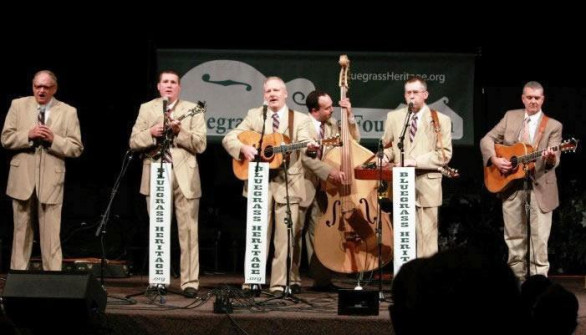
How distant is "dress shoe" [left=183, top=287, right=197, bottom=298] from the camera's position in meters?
7.70

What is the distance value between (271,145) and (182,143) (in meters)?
0.75

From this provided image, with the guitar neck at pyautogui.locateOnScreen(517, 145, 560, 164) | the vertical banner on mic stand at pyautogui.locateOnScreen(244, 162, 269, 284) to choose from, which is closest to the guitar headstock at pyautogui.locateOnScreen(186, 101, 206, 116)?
the vertical banner on mic stand at pyautogui.locateOnScreen(244, 162, 269, 284)

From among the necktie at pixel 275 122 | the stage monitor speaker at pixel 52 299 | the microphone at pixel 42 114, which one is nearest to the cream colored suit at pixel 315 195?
the necktie at pixel 275 122

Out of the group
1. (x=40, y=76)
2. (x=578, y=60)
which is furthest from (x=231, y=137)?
(x=578, y=60)

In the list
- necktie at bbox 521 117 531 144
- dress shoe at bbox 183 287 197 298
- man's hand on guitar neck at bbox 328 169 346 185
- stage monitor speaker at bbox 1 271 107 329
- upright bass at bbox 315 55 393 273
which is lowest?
dress shoe at bbox 183 287 197 298

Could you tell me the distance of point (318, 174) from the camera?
800 cm

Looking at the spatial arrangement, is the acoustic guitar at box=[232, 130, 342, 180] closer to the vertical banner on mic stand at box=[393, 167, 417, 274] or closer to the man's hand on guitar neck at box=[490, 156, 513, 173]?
the vertical banner on mic stand at box=[393, 167, 417, 274]

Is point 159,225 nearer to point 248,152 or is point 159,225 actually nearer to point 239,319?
point 248,152

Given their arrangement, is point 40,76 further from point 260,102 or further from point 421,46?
point 421,46

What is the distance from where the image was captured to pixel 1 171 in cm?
1073

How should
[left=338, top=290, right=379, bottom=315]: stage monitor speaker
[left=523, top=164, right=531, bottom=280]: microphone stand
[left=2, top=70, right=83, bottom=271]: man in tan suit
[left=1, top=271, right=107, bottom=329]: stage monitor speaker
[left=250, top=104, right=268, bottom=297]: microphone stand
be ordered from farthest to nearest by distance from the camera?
1. [left=523, top=164, right=531, bottom=280]: microphone stand
2. [left=2, top=70, right=83, bottom=271]: man in tan suit
3. [left=250, top=104, right=268, bottom=297]: microphone stand
4. [left=338, top=290, right=379, bottom=315]: stage monitor speaker
5. [left=1, top=271, right=107, bottom=329]: stage monitor speaker

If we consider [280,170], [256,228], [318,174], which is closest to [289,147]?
[280,170]

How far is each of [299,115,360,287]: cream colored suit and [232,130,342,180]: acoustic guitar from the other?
334mm

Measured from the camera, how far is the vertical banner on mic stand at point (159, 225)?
294 inches
